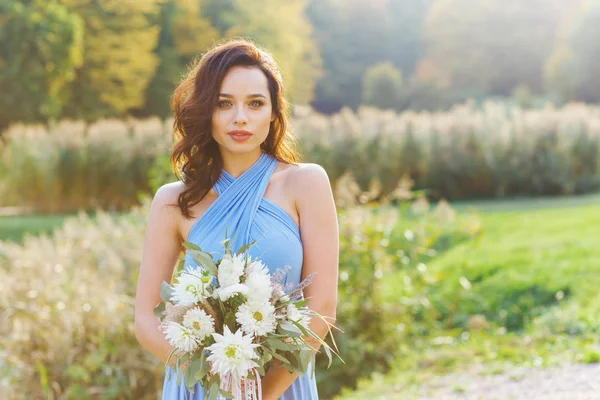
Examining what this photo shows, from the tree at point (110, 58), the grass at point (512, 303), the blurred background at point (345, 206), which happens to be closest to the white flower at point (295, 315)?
the blurred background at point (345, 206)

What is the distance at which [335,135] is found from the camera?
14000 mm

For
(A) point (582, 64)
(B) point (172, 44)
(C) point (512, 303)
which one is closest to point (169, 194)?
(C) point (512, 303)

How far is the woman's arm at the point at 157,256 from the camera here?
246 cm

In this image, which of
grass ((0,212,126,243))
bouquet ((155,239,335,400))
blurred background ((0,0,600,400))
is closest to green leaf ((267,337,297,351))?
bouquet ((155,239,335,400))

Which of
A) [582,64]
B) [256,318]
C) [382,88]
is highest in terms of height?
[582,64]

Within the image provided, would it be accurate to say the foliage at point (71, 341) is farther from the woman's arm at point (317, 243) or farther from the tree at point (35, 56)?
the tree at point (35, 56)

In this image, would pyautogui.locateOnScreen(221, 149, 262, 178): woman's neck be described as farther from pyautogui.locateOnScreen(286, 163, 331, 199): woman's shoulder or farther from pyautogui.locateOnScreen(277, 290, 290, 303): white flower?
pyautogui.locateOnScreen(277, 290, 290, 303): white flower

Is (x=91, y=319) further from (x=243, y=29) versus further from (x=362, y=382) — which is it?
(x=243, y=29)

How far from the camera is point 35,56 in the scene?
2383cm

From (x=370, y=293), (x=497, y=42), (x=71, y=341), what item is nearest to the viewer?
(x=71, y=341)

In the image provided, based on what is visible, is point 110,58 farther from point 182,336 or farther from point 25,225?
point 182,336

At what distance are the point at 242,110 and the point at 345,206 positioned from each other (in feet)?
14.8

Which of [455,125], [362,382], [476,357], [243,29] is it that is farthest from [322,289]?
[243,29]

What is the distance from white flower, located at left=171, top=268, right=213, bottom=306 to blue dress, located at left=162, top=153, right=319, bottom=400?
0.88ft
